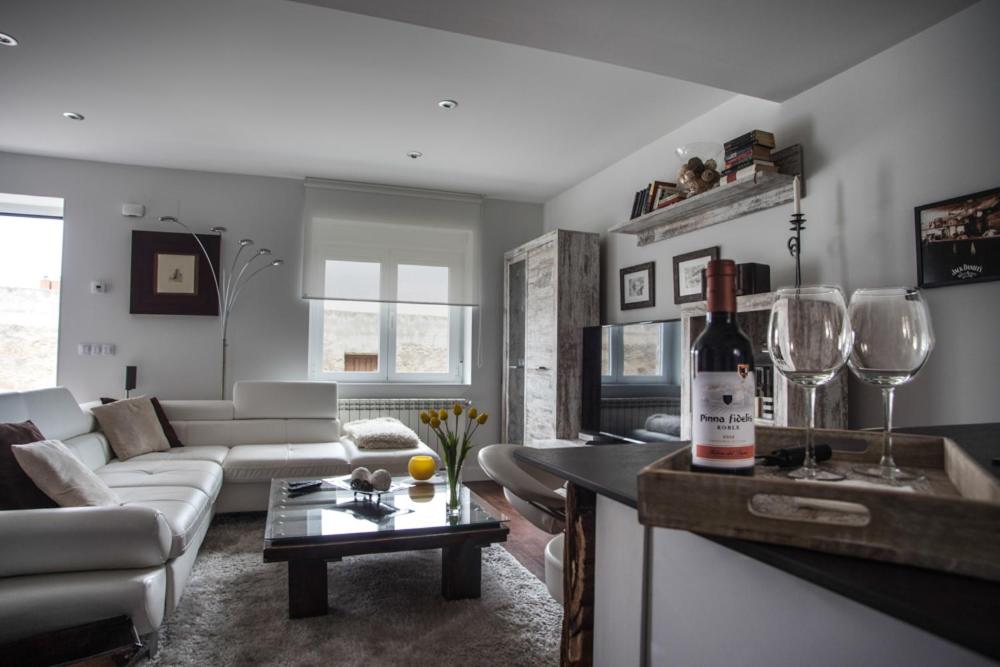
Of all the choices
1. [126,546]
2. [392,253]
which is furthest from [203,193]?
[126,546]

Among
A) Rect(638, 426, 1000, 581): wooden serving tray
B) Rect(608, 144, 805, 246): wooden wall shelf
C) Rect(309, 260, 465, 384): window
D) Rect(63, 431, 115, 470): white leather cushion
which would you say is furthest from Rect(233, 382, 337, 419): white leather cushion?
Rect(638, 426, 1000, 581): wooden serving tray

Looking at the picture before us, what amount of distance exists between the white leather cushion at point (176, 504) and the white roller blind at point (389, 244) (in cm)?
231

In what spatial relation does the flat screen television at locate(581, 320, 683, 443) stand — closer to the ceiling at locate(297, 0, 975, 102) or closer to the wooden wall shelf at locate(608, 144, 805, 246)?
the wooden wall shelf at locate(608, 144, 805, 246)

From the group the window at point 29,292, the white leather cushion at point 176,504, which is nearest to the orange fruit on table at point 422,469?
the white leather cushion at point 176,504

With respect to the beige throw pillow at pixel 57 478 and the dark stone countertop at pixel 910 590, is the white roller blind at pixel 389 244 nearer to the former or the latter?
the beige throw pillow at pixel 57 478

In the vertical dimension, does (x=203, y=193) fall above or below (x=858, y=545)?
above

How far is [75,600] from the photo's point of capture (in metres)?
1.77

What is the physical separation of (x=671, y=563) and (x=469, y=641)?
1656 mm

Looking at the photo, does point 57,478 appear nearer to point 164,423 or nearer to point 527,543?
point 164,423

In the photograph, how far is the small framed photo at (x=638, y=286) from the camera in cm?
385

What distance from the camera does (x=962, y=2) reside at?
6.86ft

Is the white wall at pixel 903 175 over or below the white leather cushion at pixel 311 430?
over

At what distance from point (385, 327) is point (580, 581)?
4364 mm

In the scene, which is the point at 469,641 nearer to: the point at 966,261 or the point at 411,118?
the point at 966,261
